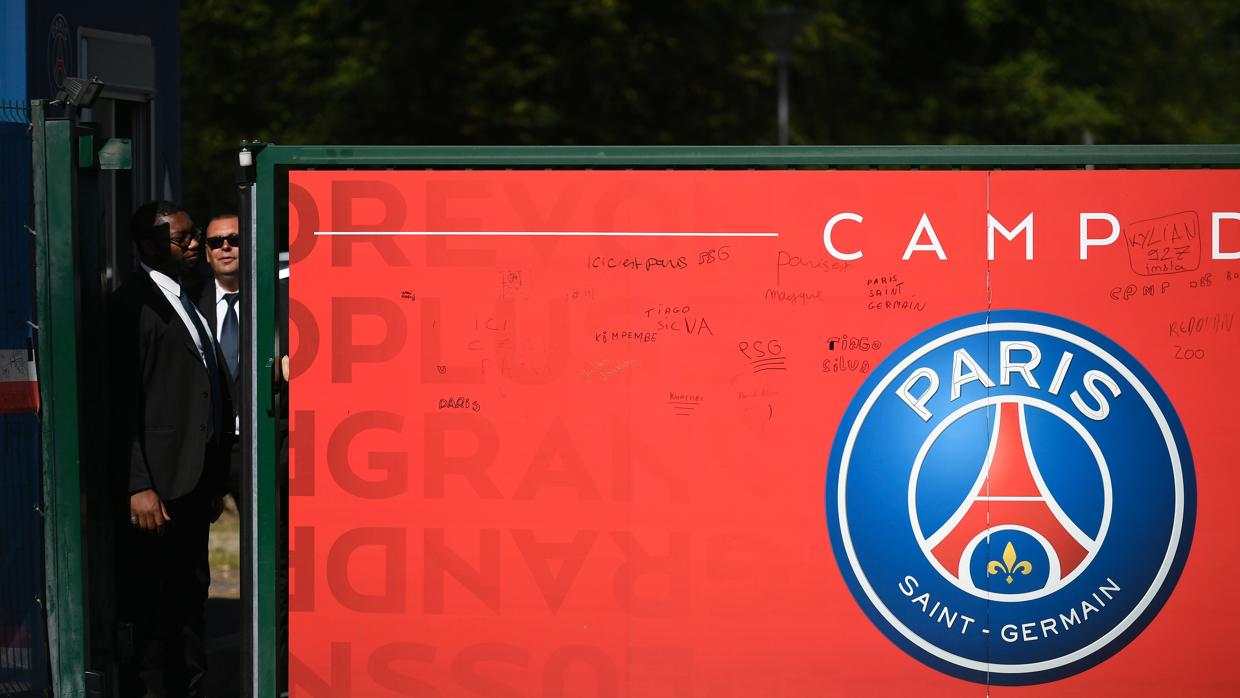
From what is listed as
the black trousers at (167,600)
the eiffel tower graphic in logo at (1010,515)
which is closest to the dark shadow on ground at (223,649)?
the black trousers at (167,600)

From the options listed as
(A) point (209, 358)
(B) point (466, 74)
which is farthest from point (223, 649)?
(B) point (466, 74)

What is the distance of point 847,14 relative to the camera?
25.6 meters

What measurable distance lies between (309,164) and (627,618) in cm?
178

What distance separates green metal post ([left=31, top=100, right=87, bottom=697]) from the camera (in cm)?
498

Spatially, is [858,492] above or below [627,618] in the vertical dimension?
above

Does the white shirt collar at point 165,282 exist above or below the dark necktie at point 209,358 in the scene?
above

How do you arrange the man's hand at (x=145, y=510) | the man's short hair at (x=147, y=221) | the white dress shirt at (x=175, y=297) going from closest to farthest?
the man's hand at (x=145, y=510), the white dress shirt at (x=175, y=297), the man's short hair at (x=147, y=221)

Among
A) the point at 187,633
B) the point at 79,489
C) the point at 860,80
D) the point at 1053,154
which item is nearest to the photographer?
the point at 1053,154

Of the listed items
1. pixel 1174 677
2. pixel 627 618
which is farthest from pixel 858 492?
pixel 1174 677

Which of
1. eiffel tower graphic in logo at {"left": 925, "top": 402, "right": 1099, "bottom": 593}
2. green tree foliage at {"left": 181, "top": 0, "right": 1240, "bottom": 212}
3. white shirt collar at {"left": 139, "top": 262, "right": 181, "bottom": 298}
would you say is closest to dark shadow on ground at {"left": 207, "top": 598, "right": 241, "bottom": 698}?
white shirt collar at {"left": 139, "top": 262, "right": 181, "bottom": 298}

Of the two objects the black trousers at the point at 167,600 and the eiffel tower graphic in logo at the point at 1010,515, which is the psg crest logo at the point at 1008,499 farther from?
the black trousers at the point at 167,600

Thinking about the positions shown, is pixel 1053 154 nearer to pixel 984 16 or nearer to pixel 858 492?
pixel 858 492

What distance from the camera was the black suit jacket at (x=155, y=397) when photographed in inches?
201

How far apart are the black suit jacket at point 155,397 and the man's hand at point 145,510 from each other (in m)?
0.03
